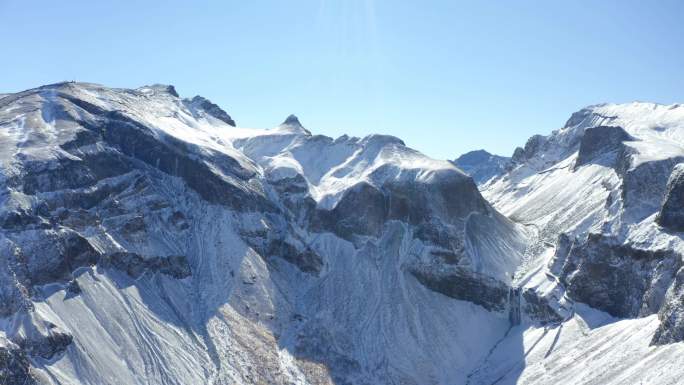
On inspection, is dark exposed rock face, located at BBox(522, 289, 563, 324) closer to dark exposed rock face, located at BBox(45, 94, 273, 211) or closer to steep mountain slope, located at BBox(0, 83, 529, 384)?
steep mountain slope, located at BBox(0, 83, 529, 384)

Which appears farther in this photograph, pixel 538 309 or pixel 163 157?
pixel 163 157

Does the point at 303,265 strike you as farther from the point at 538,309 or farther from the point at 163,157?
the point at 538,309

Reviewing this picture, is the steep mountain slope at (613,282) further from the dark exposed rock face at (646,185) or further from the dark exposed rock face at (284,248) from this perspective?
the dark exposed rock face at (284,248)

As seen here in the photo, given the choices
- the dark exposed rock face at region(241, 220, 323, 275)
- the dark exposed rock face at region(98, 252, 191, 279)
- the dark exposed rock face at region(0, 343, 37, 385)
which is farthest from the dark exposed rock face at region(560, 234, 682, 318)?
the dark exposed rock face at region(0, 343, 37, 385)

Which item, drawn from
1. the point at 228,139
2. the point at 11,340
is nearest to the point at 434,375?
the point at 11,340

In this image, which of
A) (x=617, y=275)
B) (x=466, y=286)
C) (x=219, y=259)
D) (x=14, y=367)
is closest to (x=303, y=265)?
(x=219, y=259)

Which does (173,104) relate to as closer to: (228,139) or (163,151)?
(228,139)
